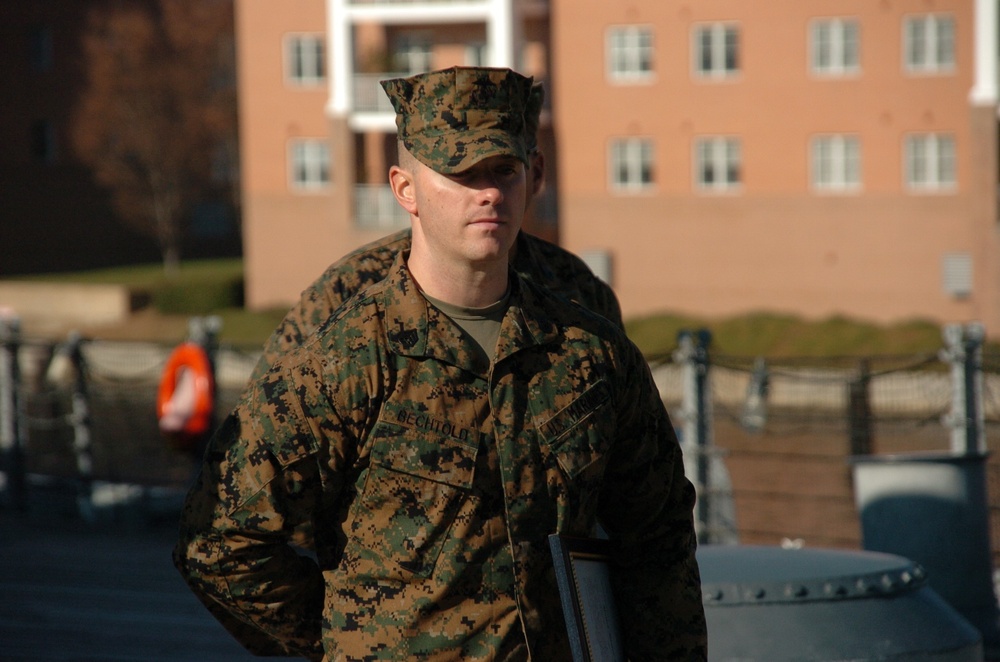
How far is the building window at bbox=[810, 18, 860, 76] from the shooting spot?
34125mm

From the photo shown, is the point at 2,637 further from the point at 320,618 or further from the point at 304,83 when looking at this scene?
the point at 304,83

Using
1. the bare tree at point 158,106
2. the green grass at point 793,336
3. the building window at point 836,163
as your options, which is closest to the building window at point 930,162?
the building window at point 836,163

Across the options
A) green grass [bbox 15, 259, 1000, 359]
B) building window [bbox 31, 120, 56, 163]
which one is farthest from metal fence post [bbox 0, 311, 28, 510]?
building window [bbox 31, 120, 56, 163]

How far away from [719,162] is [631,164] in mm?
2156

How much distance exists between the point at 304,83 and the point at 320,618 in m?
36.8

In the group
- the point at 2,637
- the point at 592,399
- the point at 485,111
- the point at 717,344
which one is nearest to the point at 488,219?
the point at 485,111

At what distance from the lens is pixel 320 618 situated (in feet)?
10.3

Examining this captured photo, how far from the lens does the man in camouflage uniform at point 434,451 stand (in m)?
2.95

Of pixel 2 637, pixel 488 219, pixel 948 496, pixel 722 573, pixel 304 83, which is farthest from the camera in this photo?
pixel 304 83

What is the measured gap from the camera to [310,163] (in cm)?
3931

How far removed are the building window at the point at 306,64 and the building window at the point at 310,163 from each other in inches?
63.9

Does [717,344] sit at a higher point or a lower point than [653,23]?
lower

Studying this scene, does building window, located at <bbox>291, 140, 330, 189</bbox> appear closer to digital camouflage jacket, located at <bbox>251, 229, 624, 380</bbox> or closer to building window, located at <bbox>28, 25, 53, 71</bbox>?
building window, located at <bbox>28, 25, 53, 71</bbox>

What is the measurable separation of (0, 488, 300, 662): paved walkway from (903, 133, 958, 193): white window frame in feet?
86.9
